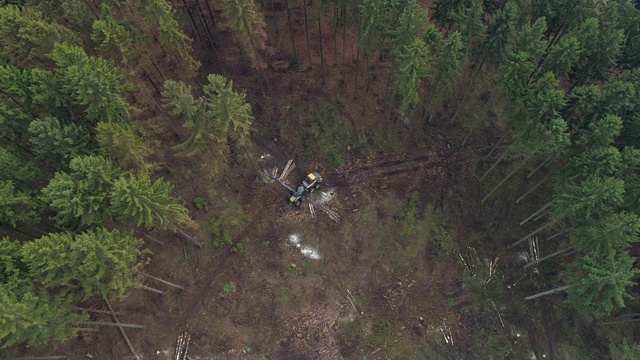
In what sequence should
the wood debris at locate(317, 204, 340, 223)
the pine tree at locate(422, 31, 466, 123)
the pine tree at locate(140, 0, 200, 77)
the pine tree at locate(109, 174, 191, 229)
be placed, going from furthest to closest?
the wood debris at locate(317, 204, 340, 223) < the pine tree at locate(422, 31, 466, 123) < the pine tree at locate(140, 0, 200, 77) < the pine tree at locate(109, 174, 191, 229)

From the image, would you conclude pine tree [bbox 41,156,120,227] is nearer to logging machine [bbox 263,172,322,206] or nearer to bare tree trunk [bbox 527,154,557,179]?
logging machine [bbox 263,172,322,206]

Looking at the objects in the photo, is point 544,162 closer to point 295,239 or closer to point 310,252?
point 310,252

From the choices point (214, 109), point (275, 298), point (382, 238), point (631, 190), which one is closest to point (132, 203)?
point (214, 109)

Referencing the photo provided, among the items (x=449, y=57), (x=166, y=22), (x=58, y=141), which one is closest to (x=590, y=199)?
(x=449, y=57)

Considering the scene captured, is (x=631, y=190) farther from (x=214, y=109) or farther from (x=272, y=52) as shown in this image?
(x=272, y=52)

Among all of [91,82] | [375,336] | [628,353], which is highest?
[91,82]

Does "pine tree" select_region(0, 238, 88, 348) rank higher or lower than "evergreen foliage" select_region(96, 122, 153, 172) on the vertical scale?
lower

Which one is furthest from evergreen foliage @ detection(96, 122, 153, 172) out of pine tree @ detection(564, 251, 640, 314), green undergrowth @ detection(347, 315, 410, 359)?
pine tree @ detection(564, 251, 640, 314)
